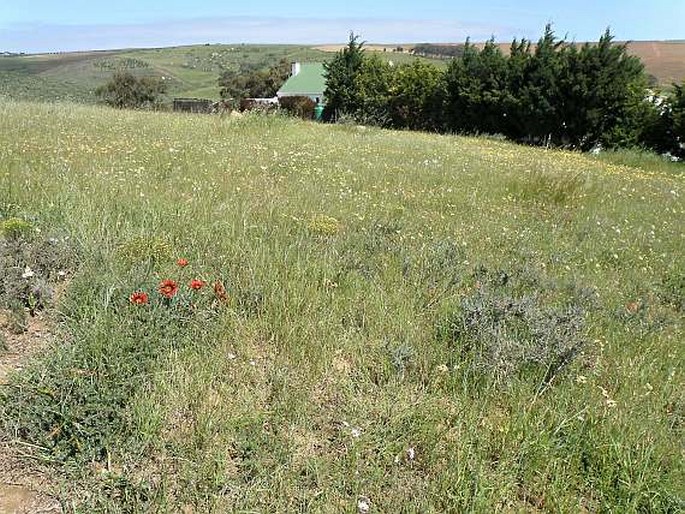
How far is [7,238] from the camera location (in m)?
3.29

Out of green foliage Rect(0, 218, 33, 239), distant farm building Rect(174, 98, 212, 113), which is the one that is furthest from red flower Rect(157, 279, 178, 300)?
distant farm building Rect(174, 98, 212, 113)

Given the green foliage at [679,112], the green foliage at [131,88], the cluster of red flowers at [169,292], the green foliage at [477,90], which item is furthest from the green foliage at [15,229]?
the green foliage at [131,88]

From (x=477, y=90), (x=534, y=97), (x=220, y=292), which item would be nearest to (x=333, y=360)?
(x=220, y=292)

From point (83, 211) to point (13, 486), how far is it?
261 cm

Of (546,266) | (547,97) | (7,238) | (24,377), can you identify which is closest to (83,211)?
(7,238)

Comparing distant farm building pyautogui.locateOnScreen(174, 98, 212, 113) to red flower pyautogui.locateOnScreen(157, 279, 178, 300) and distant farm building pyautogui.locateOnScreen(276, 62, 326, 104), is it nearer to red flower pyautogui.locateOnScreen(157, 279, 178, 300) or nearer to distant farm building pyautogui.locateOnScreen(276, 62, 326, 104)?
red flower pyautogui.locateOnScreen(157, 279, 178, 300)

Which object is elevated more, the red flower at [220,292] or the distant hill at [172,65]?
the distant hill at [172,65]

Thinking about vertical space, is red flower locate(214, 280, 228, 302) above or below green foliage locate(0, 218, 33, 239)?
below

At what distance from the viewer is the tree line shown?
18203 mm

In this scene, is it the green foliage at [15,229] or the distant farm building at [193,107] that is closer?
the green foliage at [15,229]

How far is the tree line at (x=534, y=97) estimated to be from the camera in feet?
59.7

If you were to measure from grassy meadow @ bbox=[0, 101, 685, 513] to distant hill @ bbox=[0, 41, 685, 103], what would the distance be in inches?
716

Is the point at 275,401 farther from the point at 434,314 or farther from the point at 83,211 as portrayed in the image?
the point at 83,211

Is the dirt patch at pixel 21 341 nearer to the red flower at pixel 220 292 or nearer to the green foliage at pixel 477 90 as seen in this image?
the red flower at pixel 220 292
